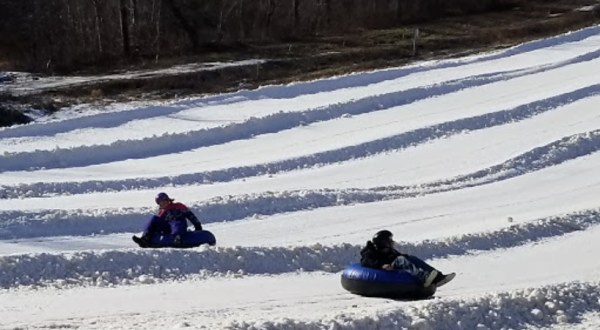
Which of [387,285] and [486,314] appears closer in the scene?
[486,314]

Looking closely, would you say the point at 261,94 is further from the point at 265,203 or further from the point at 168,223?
the point at 168,223

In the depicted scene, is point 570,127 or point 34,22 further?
point 34,22

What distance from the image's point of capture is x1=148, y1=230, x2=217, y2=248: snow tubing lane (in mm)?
14688

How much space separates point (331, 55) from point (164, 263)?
23058 millimetres

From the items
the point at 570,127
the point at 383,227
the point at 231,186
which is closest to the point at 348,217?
the point at 383,227

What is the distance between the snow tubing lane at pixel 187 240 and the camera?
14688mm

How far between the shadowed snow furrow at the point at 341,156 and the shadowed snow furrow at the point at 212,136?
2.54 meters

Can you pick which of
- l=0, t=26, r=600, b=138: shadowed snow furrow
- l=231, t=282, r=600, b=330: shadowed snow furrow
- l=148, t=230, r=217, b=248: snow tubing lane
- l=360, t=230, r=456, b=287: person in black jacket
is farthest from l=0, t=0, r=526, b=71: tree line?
l=231, t=282, r=600, b=330: shadowed snow furrow

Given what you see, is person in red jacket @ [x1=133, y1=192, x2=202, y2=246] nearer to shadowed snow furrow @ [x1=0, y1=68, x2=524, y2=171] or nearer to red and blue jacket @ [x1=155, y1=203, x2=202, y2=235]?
red and blue jacket @ [x1=155, y1=203, x2=202, y2=235]

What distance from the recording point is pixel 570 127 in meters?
24.7

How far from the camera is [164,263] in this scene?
12945mm

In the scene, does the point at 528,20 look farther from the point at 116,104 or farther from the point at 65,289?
the point at 65,289

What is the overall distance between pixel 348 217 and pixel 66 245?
197 inches

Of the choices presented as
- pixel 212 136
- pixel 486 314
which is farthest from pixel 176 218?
pixel 212 136
